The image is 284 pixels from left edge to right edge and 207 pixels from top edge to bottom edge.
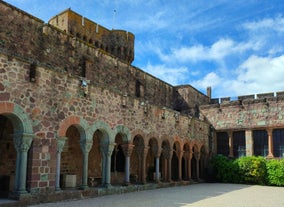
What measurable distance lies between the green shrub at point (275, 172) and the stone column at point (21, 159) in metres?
13.9

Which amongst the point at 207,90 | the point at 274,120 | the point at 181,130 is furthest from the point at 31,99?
the point at 207,90

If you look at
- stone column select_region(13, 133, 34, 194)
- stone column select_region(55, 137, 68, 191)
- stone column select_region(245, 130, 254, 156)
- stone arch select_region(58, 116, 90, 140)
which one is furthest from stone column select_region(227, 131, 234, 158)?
stone column select_region(13, 133, 34, 194)

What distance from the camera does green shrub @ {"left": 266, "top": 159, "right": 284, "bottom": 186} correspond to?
1803 centimetres

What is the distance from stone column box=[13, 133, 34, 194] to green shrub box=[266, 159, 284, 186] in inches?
546

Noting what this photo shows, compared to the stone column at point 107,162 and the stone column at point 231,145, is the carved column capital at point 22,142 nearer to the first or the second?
the stone column at point 107,162

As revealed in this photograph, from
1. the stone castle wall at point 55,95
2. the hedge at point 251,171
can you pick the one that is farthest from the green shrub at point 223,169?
the stone castle wall at point 55,95

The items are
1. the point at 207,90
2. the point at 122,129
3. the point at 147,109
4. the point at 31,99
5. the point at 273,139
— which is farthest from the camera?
the point at 207,90

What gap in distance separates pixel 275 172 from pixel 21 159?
14065mm

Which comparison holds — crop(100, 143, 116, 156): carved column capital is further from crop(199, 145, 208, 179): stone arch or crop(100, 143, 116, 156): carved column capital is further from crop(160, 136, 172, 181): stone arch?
crop(199, 145, 208, 179): stone arch

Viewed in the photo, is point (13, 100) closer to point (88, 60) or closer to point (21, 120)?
point (21, 120)

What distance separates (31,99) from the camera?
9.25 meters

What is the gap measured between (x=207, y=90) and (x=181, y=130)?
443 inches

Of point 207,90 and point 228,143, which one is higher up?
point 207,90

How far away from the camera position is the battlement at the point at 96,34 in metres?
25.5
